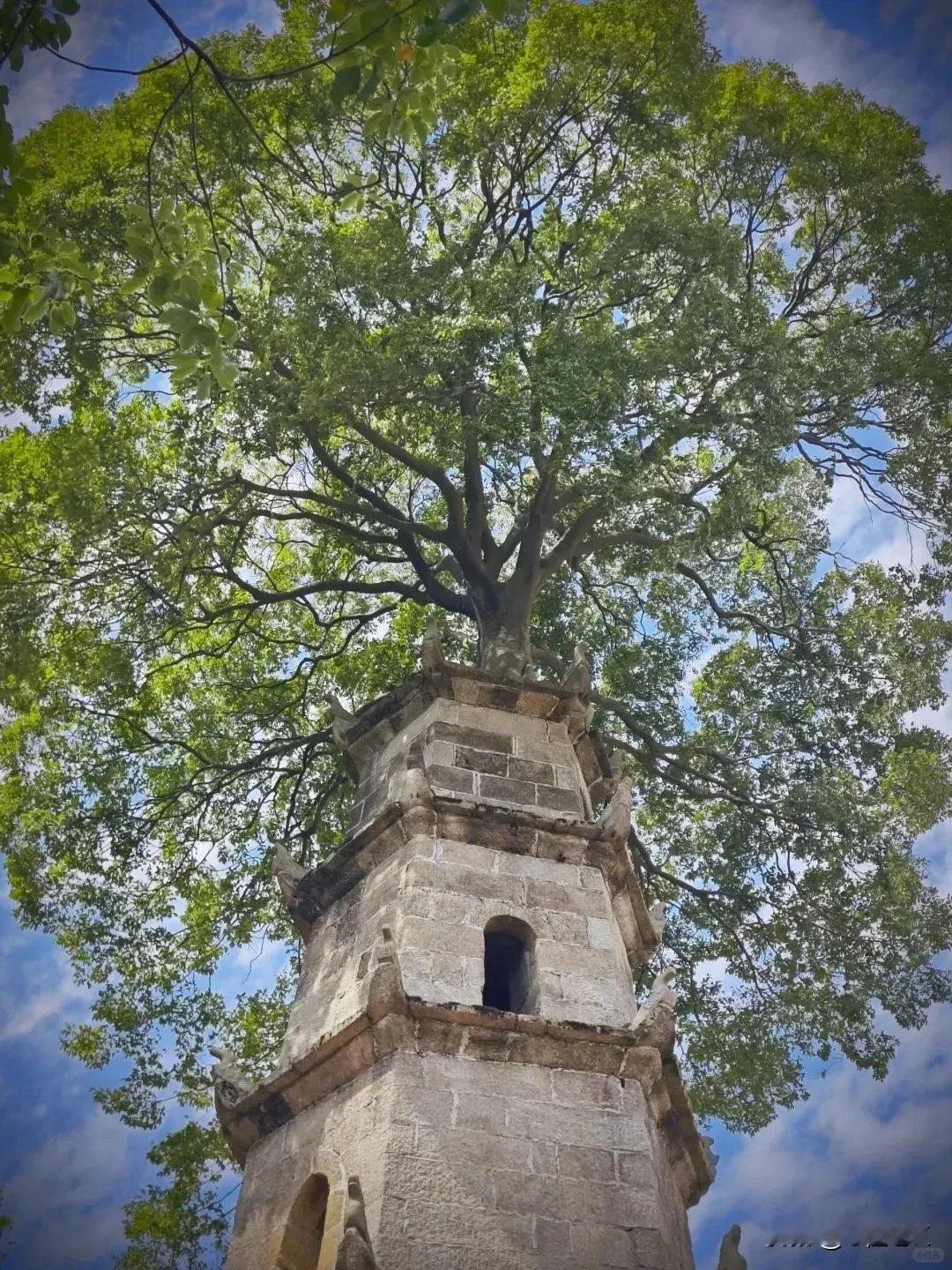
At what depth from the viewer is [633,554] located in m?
13.4

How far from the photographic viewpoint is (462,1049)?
6289mm

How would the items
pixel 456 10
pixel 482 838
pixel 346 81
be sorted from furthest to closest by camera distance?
pixel 482 838 → pixel 346 81 → pixel 456 10

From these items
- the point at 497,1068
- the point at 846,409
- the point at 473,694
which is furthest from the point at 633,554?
the point at 497,1068

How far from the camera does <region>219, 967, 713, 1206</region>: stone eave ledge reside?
20.6 ft

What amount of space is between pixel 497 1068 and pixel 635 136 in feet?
37.2

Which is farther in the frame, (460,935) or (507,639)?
(507,639)

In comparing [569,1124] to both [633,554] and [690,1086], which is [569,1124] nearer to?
[690,1086]

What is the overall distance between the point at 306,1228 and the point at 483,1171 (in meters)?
1.21

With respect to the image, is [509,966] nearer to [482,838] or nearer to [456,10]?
[482,838]

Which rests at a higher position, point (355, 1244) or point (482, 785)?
point (482, 785)

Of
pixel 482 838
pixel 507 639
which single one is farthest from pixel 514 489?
pixel 482 838

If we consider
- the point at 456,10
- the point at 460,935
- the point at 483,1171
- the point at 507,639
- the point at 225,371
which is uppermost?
the point at 507,639

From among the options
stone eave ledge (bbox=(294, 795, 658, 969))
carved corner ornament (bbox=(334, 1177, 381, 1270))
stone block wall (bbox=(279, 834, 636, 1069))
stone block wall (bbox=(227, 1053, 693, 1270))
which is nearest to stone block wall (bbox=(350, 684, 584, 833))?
stone eave ledge (bbox=(294, 795, 658, 969))

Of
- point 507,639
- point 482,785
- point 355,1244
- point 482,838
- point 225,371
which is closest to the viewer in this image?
point 355,1244
